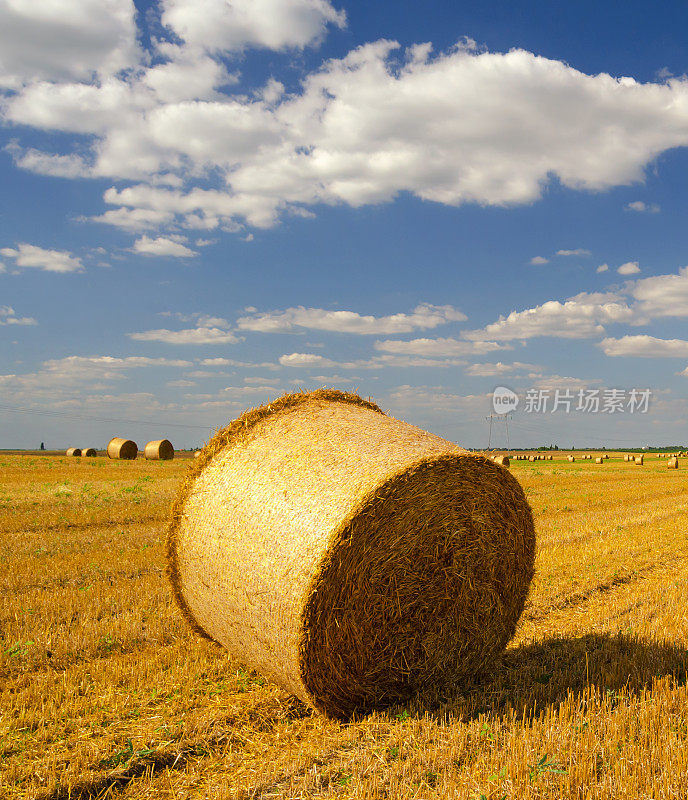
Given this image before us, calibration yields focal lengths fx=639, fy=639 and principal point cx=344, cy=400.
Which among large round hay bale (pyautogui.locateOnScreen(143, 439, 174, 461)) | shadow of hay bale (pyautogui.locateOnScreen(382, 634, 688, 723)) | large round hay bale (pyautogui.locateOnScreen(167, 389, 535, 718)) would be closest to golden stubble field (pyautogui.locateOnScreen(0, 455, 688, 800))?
shadow of hay bale (pyautogui.locateOnScreen(382, 634, 688, 723))

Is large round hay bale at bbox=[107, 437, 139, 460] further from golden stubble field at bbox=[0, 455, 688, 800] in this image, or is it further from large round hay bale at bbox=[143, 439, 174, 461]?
golden stubble field at bbox=[0, 455, 688, 800]

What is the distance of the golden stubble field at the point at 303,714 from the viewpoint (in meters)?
4.25

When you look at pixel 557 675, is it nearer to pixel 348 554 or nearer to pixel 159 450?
pixel 348 554

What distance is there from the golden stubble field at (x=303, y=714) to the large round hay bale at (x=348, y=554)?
37 cm

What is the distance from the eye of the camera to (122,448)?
4147 cm

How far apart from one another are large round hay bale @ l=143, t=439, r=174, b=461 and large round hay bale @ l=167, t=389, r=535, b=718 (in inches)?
1384

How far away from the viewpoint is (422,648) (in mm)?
5863

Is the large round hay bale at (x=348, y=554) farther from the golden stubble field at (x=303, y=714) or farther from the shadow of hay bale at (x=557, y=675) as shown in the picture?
the golden stubble field at (x=303, y=714)

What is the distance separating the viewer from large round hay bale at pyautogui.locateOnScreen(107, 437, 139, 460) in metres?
41.5

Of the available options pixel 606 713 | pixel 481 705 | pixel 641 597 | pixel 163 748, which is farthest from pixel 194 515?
pixel 641 597

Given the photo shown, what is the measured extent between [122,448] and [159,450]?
285 cm

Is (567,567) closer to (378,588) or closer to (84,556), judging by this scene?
(378,588)

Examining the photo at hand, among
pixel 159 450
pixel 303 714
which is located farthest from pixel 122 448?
pixel 303 714

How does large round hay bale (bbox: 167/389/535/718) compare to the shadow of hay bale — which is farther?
the shadow of hay bale
